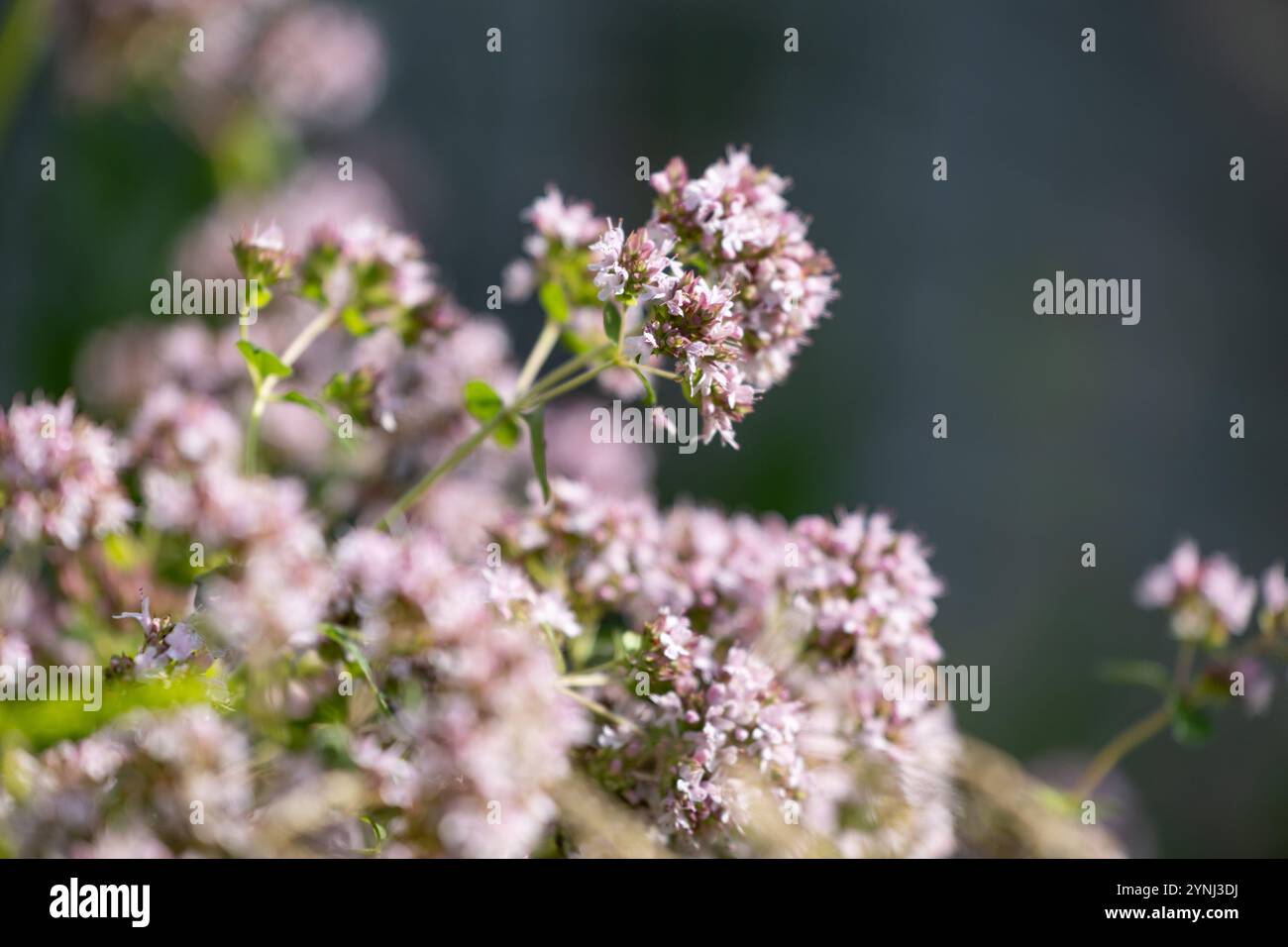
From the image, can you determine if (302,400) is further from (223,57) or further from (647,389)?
(223,57)

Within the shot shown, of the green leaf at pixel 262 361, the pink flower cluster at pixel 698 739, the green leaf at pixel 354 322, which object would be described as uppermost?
the green leaf at pixel 354 322

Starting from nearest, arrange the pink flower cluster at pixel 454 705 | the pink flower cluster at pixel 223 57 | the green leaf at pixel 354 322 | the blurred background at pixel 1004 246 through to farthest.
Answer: the pink flower cluster at pixel 454 705, the green leaf at pixel 354 322, the pink flower cluster at pixel 223 57, the blurred background at pixel 1004 246

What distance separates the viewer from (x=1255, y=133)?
3.02 meters

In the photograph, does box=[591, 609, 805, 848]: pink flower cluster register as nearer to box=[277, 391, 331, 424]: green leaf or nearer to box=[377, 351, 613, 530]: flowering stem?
box=[377, 351, 613, 530]: flowering stem

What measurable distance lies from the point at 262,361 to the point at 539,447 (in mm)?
204

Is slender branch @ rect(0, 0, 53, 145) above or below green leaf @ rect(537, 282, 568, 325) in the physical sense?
above

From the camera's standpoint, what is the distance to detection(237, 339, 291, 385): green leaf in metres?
0.91

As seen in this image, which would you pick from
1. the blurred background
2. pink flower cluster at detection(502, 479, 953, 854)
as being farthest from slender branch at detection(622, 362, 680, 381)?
the blurred background

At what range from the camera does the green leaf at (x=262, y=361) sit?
0.91 metres

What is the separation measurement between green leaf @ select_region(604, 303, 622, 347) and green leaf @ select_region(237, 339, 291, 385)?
226 millimetres

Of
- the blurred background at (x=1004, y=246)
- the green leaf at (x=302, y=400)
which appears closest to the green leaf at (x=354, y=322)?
the green leaf at (x=302, y=400)

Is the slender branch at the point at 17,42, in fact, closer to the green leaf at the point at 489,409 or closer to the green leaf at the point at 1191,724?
the green leaf at the point at 489,409

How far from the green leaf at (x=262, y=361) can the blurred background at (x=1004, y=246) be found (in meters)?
1.91

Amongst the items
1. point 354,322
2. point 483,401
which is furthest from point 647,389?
point 354,322
